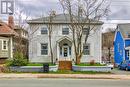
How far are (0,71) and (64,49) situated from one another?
1678 cm

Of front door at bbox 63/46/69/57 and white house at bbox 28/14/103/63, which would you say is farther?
front door at bbox 63/46/69/57

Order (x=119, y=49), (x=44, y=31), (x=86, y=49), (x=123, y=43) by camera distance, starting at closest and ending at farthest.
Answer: (x=44, y=31) → (x=86, y=49) → (x=123, y=43) → (x=119, y=49)

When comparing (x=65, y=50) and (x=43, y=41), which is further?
(x=65, y=50)

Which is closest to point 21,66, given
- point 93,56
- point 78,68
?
point 78,68

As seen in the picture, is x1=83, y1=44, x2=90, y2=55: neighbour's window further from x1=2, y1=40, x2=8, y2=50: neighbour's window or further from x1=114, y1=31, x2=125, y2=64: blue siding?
x1=2, y1=40, x2=8, y2=50: neighbour's window

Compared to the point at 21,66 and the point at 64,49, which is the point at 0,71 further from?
the point at 64,49

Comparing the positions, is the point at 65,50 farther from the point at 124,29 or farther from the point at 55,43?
the point at 124,29

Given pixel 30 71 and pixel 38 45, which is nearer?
pixel 30 71

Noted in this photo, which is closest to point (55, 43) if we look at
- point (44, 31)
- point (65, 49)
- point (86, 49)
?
point (65, 49)

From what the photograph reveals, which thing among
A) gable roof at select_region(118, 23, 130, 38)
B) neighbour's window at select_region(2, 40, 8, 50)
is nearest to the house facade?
neighbour's window at select_region(2, 40, 8, 50)

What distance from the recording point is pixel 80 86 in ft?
57.8

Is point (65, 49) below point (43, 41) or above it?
below

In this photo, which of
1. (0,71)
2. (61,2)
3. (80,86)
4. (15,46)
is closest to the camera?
(80,86)

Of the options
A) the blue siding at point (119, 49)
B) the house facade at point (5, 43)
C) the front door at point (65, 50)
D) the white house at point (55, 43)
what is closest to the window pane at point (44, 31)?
the white house at point (55, 43)
